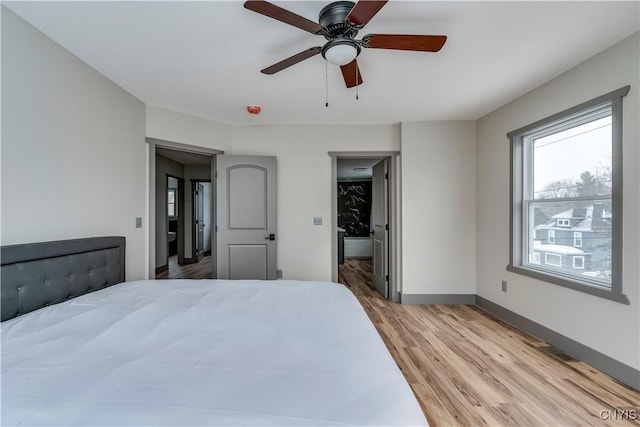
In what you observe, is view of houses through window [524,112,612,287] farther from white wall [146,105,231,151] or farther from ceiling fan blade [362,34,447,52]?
white wall [146,105,231,151]

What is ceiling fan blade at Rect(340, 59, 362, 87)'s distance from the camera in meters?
1.90

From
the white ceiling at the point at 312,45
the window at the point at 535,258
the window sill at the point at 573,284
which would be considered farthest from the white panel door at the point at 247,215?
the window at the point at 535,258

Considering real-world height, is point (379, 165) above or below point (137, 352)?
above

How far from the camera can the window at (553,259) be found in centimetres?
252

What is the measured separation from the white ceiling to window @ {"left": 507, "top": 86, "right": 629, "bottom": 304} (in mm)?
487

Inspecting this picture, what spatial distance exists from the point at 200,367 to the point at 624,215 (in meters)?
2.81

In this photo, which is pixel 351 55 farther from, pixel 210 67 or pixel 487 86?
pixel 487 86

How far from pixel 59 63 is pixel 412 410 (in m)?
2.99

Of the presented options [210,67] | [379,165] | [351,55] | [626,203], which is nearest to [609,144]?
[626,203]

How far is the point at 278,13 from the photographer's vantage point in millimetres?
1366

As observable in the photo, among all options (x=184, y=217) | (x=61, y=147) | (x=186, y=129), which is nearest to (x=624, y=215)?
(x=61, y=147)

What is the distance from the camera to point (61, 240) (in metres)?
1.92

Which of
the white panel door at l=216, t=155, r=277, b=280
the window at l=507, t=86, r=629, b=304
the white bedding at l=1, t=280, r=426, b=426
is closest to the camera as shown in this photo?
the white bedding at l=1, t=280, r=426, b=426

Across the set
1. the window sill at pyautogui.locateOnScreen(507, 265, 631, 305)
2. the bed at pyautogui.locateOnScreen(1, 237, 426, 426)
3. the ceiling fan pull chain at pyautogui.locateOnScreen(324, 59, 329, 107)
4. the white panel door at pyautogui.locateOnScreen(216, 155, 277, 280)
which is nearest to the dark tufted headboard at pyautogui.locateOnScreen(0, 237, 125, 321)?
the bed at pyautogui.locateOnScreen(1, 237, 426, 426)
